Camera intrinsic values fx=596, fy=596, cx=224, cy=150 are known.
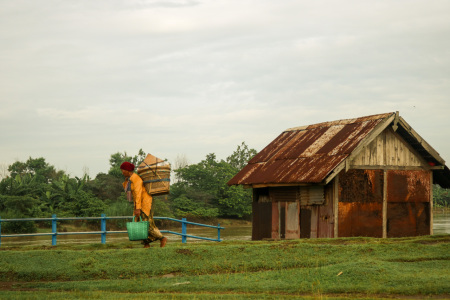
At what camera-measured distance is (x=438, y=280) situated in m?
10.8

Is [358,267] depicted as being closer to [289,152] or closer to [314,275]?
[314,275]

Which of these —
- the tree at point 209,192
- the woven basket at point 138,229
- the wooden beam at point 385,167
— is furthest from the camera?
the tree at point 209,192

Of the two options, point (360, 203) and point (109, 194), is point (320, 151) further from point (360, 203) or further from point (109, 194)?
point (109, 194)

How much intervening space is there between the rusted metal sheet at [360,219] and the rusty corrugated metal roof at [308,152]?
146 cm

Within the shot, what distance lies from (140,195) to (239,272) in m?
3.20

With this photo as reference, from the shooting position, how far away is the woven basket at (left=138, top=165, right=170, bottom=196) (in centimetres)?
1430

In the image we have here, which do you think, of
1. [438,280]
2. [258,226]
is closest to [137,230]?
[438,280]

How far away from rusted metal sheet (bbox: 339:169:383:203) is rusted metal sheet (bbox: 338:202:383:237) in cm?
17

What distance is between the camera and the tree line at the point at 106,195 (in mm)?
42656

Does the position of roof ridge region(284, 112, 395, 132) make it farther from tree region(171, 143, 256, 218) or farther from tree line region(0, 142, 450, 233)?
tree region(171, 143, 256, 218)

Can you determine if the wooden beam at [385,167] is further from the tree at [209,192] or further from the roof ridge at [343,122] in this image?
the tree at [209,192]

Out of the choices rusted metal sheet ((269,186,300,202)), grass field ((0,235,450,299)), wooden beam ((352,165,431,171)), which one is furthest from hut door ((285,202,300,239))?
grass field ((0,235,450,299))

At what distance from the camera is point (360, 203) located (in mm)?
19625

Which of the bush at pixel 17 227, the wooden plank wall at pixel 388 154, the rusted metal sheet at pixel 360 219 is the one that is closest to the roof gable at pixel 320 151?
the wooden plank wall at pixel 388 154
